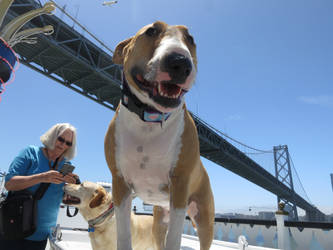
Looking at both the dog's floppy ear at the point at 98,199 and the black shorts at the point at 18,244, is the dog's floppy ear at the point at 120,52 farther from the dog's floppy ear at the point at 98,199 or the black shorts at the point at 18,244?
the black shorts at the point at 18,244

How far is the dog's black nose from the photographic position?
1.79ft

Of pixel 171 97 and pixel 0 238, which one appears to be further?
pixel 0 238

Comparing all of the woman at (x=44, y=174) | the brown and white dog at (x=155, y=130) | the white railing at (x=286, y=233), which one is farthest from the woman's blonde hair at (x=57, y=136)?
the white railing at (x=286, y=233)

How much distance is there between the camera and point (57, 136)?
4.78 feet

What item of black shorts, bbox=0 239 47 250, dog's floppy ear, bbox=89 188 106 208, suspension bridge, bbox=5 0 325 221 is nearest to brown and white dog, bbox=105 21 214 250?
dog's floppy ear, bbox=89 188 106 208

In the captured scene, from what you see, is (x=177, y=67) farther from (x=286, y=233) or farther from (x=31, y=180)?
(x=286, y=233)

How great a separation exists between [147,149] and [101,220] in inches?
38.2

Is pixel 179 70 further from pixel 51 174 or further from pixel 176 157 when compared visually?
pixel 51 174

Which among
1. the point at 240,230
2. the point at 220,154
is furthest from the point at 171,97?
the point at 220,154

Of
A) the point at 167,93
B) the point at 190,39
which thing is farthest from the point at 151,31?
the point at 167,93

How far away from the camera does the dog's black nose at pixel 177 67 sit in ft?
1.79

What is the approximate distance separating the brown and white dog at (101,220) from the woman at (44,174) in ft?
0.52

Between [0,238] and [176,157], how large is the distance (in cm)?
114

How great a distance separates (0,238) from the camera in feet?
3.97
